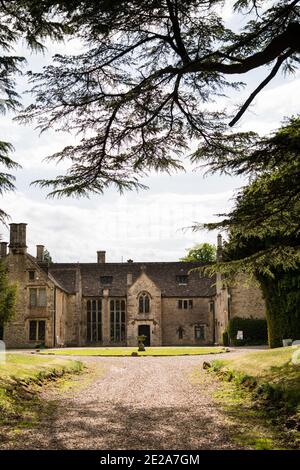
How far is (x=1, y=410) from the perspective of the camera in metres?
9.24

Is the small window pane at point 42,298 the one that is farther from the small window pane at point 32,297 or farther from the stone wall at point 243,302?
the stone wall at point 243,302

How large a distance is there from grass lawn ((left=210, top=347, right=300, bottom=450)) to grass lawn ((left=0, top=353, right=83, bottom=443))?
3293mm

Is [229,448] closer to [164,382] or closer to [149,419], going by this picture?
[149,419]

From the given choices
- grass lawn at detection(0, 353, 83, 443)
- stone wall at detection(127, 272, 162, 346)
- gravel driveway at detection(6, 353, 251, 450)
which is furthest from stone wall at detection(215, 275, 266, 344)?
gravel driveway at detection(6, 353, 251, 450)

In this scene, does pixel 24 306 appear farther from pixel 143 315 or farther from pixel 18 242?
pixel 143 315

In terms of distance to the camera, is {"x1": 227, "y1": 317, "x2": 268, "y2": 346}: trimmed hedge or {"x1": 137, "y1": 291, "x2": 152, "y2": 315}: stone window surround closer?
{"x1": 227, "y1": 317, "x2": 268, "y2": 346}: trimmed hedge

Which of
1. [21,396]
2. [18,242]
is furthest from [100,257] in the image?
[21,396]

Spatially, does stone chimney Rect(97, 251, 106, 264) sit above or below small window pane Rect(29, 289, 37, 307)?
above

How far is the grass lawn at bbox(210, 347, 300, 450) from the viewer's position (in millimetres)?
7320

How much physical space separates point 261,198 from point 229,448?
3728 millimetres

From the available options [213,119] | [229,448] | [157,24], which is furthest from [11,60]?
[229,448]

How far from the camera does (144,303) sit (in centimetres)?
5228

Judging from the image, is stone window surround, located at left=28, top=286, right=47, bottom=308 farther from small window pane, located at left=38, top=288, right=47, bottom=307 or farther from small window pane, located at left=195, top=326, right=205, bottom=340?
small window pane, located at left=195, top=326, right=205, bottom=340

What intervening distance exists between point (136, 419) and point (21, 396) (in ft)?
11.1
